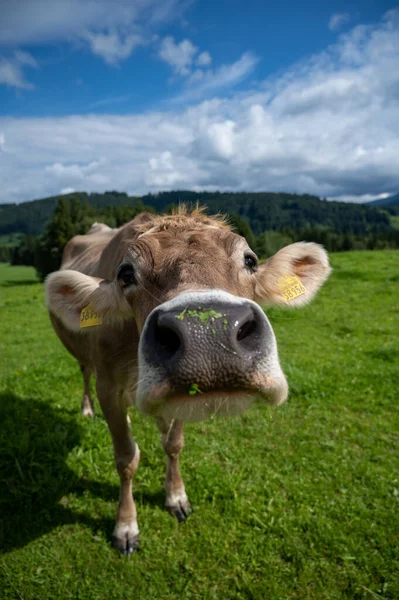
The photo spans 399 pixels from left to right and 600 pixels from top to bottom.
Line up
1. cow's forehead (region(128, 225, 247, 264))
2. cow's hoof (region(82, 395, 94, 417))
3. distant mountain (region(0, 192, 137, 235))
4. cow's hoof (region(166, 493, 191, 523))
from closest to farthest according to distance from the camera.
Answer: cow's forehead (region(128, 225, 247, 264)), cow's hoof (region(166, 493, 191, 523)), cow's hoof (region(82, 395, 94, 417)), distant mountain (region(0, 192, 137, 235))

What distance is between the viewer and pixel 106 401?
352cm

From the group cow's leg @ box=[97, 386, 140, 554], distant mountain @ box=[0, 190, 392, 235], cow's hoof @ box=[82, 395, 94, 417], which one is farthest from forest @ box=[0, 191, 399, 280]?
cow's hoof @ box=[82, 395, 94, 417]

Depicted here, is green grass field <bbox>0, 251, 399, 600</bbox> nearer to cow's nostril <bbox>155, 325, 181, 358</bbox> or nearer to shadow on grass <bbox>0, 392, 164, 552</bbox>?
shadow on grass <bbox>0, 392, 164, 552</bbox>

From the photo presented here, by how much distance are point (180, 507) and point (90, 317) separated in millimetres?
2187

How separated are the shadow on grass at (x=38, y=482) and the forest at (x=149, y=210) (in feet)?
10.5

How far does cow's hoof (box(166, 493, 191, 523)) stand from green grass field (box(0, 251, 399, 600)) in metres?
0.07

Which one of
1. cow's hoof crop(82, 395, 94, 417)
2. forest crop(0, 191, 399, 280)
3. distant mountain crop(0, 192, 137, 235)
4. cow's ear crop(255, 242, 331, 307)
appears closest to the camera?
cow's ear crop(255, 242, 331, 307)

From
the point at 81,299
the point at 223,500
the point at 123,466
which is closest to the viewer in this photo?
the point at 81,299

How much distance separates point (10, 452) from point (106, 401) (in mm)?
1725

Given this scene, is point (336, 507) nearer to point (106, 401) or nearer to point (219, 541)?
point (219, 541)

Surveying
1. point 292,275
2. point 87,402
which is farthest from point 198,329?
point 87,402

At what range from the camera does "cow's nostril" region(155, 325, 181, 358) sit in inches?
74.1

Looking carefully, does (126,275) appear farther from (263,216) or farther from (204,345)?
(263,216)

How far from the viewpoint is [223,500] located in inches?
152
